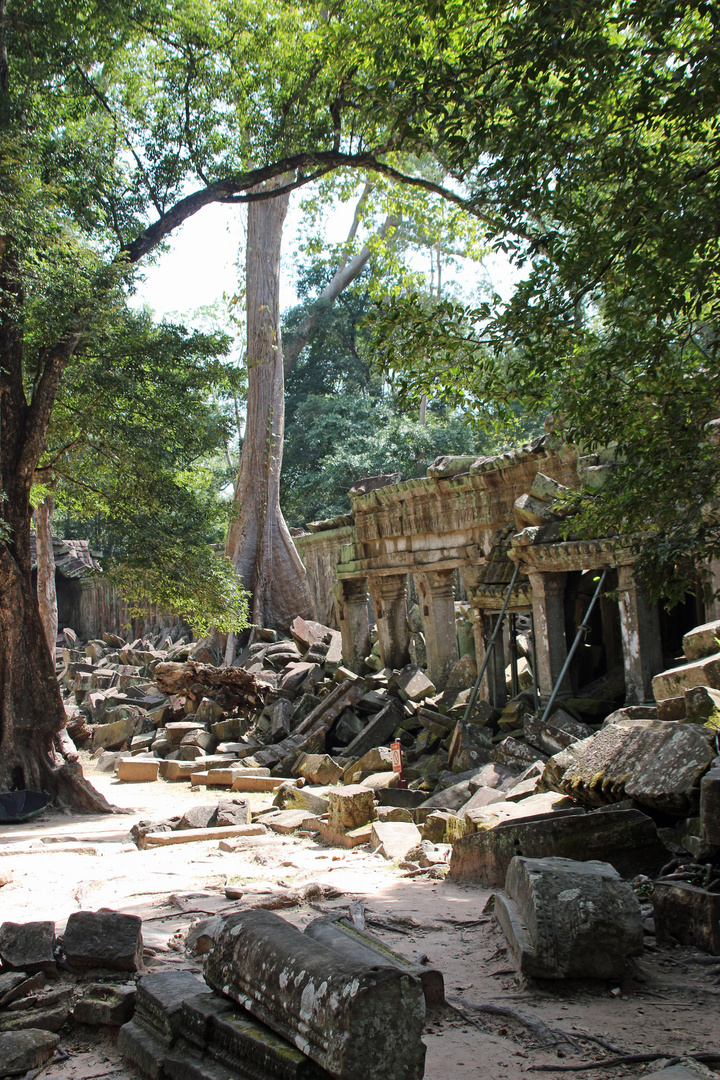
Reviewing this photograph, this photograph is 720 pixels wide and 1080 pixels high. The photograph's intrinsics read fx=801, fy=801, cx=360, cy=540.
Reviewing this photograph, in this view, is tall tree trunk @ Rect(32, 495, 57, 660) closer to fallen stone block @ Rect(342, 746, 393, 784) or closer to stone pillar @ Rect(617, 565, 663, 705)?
fallen stone block @ Rect(342, 746, 393, 784)

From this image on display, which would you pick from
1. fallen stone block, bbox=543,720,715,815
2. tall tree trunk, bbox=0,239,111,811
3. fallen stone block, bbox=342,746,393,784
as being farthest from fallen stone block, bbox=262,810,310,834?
fallen stone block, bbox=543,720,715,815

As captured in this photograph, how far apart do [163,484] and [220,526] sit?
150cm

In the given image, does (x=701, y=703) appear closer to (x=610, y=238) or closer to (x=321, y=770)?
(x=610, y=238)

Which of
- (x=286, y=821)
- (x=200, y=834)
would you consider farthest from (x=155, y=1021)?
(x=286, y=821)

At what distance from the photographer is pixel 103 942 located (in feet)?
12.7

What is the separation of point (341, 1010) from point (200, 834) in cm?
616

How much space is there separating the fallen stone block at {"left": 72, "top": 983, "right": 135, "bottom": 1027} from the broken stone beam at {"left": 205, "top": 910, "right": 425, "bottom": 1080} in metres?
0.87

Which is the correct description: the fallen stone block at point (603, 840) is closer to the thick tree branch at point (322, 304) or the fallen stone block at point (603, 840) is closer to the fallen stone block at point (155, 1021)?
the fallen stone block at point (155, 1021)

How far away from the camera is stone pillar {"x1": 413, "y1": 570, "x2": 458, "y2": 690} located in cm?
1413

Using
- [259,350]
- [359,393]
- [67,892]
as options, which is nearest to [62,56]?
[67,892]

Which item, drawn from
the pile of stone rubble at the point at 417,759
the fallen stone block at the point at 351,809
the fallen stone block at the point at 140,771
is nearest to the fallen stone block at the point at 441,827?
the pile of stone rubble at the point at 417,759

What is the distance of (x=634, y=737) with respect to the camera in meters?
5.47

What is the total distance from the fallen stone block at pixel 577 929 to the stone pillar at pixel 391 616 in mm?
11450

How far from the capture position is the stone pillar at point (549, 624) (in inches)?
384
